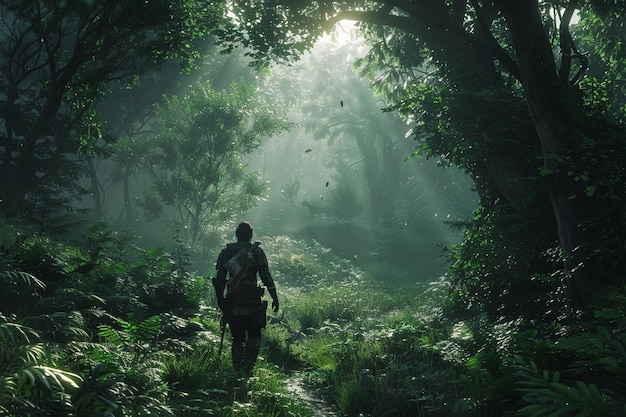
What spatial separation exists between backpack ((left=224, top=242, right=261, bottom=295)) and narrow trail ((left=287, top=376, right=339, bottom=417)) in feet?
5.38

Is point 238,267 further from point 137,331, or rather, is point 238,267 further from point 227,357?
point 137,331

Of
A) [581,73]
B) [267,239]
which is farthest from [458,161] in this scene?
[267,239]

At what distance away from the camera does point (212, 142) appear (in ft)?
89.1

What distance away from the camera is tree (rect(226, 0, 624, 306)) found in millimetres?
7445

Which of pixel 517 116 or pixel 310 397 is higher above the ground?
pixel 517 116

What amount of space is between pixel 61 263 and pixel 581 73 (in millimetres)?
9005

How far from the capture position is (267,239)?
3509 cm

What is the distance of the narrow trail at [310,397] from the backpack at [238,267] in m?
1.64

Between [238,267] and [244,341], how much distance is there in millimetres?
1107

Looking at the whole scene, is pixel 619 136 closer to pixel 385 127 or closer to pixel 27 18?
pixel 27 18

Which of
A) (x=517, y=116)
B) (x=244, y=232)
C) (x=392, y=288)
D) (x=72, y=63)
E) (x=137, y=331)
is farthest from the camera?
(x=392, y=288)

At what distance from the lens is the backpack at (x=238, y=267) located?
24.8ft

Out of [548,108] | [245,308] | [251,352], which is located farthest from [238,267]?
[548,108]

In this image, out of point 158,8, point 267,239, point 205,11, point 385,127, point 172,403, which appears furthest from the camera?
point 385,127
